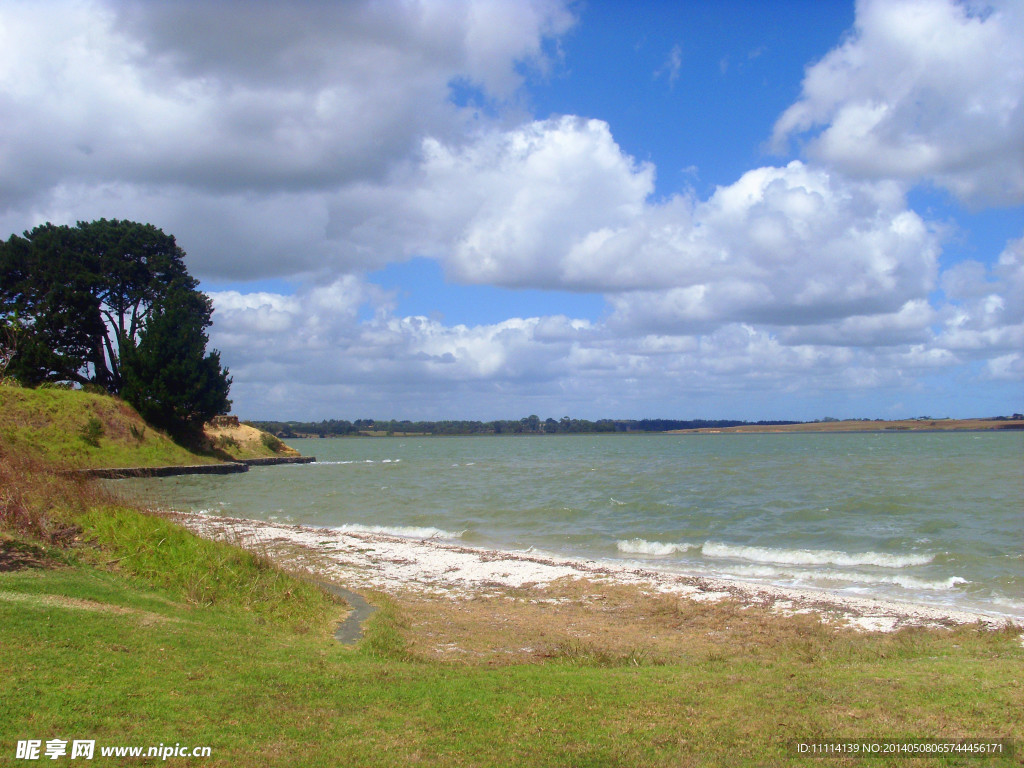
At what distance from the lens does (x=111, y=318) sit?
58.1 metres

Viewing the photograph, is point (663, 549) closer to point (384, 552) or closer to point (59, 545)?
point (384, 552)

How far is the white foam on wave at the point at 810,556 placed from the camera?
661 inches

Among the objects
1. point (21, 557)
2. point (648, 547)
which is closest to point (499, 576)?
point (648, 547)

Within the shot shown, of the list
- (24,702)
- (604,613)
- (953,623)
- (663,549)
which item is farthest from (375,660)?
(663,549)

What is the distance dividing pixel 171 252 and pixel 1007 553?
60.1 m

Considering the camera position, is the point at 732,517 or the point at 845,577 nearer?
the point at 845,577

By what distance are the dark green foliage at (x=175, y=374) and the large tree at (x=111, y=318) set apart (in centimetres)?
8

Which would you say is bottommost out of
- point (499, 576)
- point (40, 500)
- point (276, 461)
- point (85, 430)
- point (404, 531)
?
point (276, 461)

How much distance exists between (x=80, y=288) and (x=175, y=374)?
10.1 m

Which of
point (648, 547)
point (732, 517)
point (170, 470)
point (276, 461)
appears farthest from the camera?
point (276, 461)

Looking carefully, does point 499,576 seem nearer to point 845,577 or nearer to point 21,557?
point 845,577

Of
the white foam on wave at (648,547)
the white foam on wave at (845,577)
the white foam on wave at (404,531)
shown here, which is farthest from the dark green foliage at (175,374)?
the white foam on wave at (845,577)

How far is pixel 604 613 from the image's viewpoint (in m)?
11.8

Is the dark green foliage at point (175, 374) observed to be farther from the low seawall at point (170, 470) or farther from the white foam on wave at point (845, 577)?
the white foam on wave at point (845, 577)
